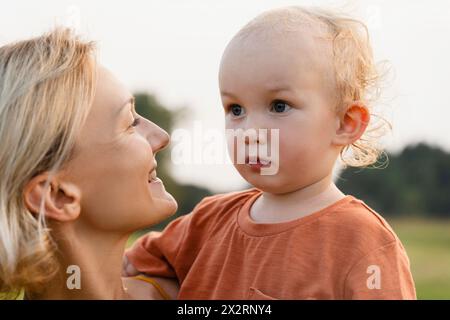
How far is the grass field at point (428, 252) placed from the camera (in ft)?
46.7

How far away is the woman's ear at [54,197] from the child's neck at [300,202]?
598 millimetres

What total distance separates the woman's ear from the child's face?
56 centimetres

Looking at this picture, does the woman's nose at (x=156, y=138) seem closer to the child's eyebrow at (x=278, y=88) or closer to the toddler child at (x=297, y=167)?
the toddler child at (x=297, y=167)

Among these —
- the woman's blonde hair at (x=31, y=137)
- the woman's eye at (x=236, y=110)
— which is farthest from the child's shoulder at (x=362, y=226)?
the woman's blonde hair at (x=31, y=137)

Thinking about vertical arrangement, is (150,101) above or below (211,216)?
above

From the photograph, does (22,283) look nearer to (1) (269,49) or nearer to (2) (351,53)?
(1) (269,49)

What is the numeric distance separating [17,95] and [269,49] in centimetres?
77

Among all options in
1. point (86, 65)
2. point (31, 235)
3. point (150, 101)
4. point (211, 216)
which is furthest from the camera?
point (150, 101)

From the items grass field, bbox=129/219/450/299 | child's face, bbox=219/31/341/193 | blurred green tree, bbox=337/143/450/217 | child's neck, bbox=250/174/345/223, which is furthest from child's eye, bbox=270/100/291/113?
blurred green tree, bbox=337/143/450/217

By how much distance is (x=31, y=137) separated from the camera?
2.24 m

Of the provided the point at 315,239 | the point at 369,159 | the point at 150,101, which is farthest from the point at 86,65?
the point at 150,101

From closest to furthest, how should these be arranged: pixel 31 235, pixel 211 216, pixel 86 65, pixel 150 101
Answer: pixel 31 235 < pixel 86 65 < pixel 211 216 < pixel 150 101
